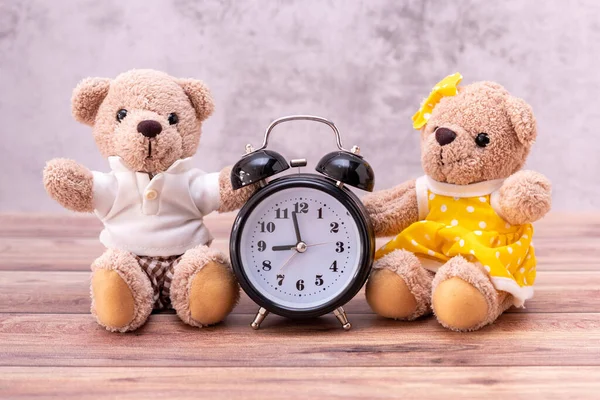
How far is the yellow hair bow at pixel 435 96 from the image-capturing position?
1.52 metres

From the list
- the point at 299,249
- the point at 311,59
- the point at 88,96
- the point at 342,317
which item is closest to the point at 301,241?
the point at 299,249

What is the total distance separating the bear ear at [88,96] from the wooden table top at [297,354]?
1.32 ft

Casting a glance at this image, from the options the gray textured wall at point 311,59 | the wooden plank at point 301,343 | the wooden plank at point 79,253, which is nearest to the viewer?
the wooden plank at point 301,343

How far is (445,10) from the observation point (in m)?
2.66

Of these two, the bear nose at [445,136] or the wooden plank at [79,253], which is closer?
the bear nose at [445,136]

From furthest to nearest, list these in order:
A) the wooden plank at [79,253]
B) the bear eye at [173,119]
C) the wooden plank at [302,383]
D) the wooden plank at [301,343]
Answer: the wooden plank at [79,253], the bear eye at [173,119], the wooden plank at [301,343], the wooden plank at [302,383]

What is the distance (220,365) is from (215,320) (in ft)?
0.59

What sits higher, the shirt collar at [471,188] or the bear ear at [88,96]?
the bear ear at [88,96]

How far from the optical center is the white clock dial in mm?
1417

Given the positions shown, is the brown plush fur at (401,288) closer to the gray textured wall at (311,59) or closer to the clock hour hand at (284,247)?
the clock hour hand at (284,247)

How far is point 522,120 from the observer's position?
4.68ft

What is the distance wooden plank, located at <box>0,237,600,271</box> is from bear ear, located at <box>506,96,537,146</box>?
561 mm

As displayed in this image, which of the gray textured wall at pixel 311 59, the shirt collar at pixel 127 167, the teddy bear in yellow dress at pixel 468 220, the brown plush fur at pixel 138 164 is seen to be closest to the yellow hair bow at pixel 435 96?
the teddy bear in yellow dress at pixel 468 220

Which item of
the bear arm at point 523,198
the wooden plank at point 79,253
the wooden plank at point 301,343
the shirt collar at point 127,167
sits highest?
the shirt collar at point 127,167
